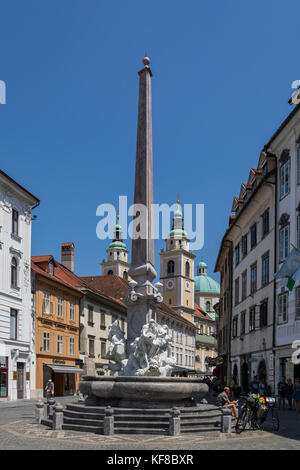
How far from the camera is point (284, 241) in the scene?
30.8m

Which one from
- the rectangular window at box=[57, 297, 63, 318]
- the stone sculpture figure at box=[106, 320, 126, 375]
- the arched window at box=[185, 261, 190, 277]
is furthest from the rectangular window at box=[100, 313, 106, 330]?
the arched window at box=[185, 261, 190, 277]

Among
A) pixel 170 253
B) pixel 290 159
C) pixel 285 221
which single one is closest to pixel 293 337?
pixel 285 221

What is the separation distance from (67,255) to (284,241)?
3139 cm

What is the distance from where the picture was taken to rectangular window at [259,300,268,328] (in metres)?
33.8

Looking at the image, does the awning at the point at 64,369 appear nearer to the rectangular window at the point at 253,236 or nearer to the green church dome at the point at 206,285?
the rectangular window at the point at 253,236

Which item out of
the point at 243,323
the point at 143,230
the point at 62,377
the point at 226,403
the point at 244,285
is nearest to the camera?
the point at 226,403

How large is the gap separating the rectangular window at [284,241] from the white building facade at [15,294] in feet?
Result: 50.8

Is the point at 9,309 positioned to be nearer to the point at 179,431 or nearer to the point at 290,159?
the point at 290,159

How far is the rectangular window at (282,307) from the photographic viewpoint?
30.0 meters

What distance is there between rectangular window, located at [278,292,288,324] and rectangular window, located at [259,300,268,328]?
2.74 m

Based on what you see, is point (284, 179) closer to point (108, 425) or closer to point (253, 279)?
point (253, 279)

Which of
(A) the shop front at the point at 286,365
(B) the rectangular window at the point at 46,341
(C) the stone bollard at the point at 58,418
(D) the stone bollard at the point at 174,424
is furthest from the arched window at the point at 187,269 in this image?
(D) the stone bollard at the point at 174,424

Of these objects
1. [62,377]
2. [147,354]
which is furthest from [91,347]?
[147,354]
